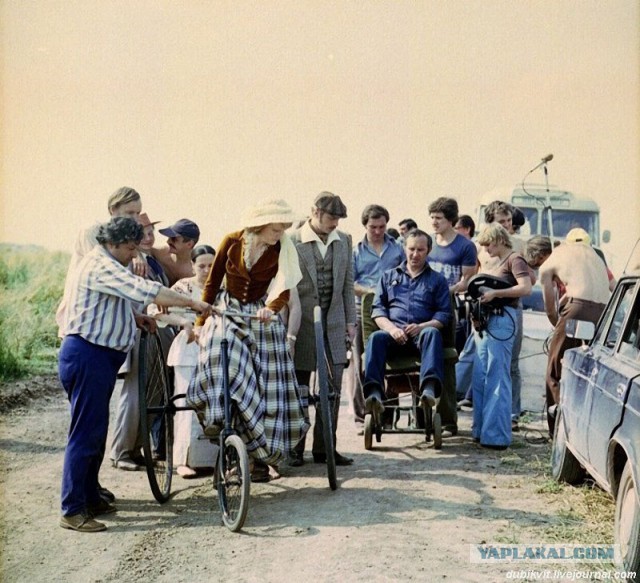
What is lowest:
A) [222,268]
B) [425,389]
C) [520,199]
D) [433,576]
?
[433,576]

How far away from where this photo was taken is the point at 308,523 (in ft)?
18.9

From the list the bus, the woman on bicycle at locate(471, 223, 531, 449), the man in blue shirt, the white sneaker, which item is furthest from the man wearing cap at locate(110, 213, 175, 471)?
the bus

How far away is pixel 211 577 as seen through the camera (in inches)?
191

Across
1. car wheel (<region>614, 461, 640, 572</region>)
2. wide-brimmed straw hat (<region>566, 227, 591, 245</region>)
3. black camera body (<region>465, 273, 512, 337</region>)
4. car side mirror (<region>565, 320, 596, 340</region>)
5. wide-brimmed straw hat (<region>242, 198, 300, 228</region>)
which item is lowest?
car wheel (<region>614, 461, 640, 572</region>)

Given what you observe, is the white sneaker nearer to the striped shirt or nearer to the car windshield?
the striped shirt

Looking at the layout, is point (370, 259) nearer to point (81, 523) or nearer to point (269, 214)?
point (269, 214)

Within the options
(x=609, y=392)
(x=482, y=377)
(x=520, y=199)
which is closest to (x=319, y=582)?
(x=609, y=392)

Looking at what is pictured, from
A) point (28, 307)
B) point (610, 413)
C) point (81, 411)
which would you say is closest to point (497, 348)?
point (610, 413)

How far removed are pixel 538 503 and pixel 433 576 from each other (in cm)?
168

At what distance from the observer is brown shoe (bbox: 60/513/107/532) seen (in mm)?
5673

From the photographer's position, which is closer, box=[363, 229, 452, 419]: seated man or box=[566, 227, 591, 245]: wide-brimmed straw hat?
Answer: box=[363, 229, 452, 419]: seated man

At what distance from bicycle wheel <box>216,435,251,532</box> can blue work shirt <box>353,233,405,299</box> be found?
13.0ft

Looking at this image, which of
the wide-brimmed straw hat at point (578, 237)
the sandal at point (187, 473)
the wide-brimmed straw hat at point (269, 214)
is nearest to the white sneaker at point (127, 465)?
the sandal at point (187, 473)

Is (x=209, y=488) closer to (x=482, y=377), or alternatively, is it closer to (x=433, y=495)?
(x=433, y=495)
